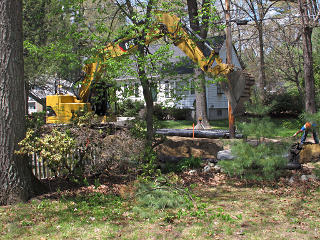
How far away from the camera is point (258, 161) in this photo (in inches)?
282

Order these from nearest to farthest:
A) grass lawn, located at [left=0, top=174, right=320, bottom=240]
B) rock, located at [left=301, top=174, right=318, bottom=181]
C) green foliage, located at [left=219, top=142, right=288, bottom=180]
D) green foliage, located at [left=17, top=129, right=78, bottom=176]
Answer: grass lawn, located at [left=0, top=174, right=320, bottom=240] < green foliage, located at [left=17, top=129, right=78, bottom=176] < green foliage, located at [left=219, top=142, right=288, bottom=180] < rock, located at [left=301, top=174, right=318, bottom=181]

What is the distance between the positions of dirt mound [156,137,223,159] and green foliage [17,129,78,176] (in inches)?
145

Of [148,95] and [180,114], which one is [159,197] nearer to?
[148,95]

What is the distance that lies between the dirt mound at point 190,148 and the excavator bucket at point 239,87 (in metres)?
2.01

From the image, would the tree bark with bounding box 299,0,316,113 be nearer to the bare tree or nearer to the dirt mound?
the bare tree

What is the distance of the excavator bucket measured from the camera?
7.64 m

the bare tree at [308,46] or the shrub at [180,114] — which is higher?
the bare tree at [308,46]

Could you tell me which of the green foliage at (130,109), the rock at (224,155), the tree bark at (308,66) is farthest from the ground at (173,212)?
the tree bark at (308,66)

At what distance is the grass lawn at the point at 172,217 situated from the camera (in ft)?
15.4

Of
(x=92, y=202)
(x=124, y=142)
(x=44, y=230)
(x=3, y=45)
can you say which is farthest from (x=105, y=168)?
(x=3, y=45)

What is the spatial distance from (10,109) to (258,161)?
513cm

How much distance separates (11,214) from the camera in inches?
216

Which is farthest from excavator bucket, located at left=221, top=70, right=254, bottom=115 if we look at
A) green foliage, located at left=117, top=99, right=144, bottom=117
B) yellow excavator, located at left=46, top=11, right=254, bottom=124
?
green foliage, located at left=117, top=99, right=144, bottom=117

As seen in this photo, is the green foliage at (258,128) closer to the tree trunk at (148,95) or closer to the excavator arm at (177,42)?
the excavator arm at (177,42)
